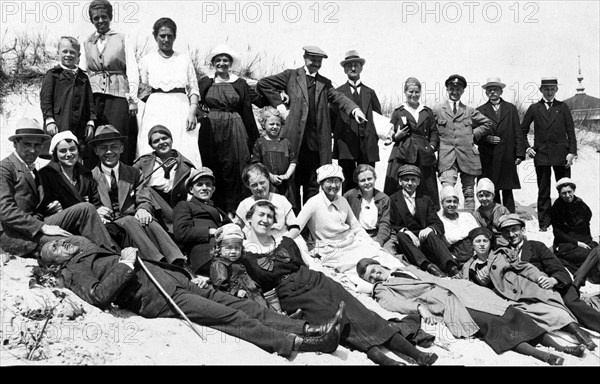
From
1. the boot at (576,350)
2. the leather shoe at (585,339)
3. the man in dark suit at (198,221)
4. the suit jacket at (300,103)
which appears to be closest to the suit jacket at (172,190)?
the man in dark suit at (198,221)

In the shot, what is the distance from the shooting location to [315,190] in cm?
880

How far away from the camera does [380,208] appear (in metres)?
8.52

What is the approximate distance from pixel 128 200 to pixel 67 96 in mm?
1350

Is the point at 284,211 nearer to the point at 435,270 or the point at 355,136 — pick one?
the point at 435,270

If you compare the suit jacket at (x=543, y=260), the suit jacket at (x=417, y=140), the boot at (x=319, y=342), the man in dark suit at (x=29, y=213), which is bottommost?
the boot at (x=319, y=342)

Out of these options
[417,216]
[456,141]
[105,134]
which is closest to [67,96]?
[105,134]

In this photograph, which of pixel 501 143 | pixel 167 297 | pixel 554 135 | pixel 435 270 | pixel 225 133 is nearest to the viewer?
pixel 167 297

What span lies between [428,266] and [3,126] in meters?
6.46

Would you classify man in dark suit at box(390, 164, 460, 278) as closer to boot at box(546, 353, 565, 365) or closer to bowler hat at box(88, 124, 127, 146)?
boot at box(546, 353, 565, 365)

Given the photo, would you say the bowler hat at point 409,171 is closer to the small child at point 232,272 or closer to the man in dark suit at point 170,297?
the small child at point 232,272

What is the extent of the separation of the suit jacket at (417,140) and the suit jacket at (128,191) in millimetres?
3122

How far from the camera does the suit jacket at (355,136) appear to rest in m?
9.12

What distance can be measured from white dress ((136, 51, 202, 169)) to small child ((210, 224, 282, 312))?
180 centimetres

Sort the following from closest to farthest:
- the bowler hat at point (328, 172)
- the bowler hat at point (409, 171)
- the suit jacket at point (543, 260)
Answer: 1. the suit jacket at point (543, 260)
2. the bowler hat at point (328, 172)
3. the bowler hat at point (409, 171)
